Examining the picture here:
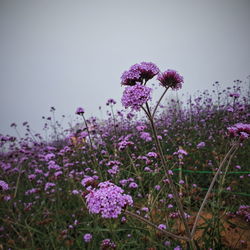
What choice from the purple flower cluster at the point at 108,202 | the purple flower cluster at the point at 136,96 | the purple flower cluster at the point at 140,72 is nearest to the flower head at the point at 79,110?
the purple flower cluster at the point at 140,72

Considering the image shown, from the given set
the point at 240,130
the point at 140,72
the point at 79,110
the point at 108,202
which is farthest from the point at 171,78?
the point at 79,110

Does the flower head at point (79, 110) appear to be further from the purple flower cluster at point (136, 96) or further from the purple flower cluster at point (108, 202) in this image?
the purple flower cluster at point (108, 202)

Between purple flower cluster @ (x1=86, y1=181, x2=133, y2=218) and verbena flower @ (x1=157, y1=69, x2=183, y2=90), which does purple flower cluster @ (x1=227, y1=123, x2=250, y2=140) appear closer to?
verbena flower @ (x1=157, y1=69, x2=183, y2=90)

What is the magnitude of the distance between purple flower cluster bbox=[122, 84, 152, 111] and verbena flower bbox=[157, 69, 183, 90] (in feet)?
0.98

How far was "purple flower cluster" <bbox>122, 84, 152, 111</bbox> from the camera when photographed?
99cm

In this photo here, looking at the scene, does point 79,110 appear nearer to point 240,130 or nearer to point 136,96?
point 136,96

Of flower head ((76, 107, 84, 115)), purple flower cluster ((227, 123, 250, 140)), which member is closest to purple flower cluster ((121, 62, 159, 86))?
purple flower cluster ((227, 123, 250, 140))

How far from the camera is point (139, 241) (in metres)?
1.96

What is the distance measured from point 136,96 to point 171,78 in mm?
402

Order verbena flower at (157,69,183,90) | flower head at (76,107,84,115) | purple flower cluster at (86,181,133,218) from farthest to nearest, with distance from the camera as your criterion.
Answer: flower head at (76,107,84,115), verbena flower at (157,69,183,90), purple flower cluster at (86,181,133,218)

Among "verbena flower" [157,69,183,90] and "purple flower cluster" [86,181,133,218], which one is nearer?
"purple flower cluster" [86,181,133,218]

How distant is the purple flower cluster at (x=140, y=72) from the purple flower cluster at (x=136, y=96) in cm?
13

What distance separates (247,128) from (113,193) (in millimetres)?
868

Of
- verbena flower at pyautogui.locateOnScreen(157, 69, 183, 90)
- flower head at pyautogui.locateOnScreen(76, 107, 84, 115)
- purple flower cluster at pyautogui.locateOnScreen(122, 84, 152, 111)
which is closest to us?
purple flower cluster at pyautogui.locateOnScreen(122, 84, 152, 111)
